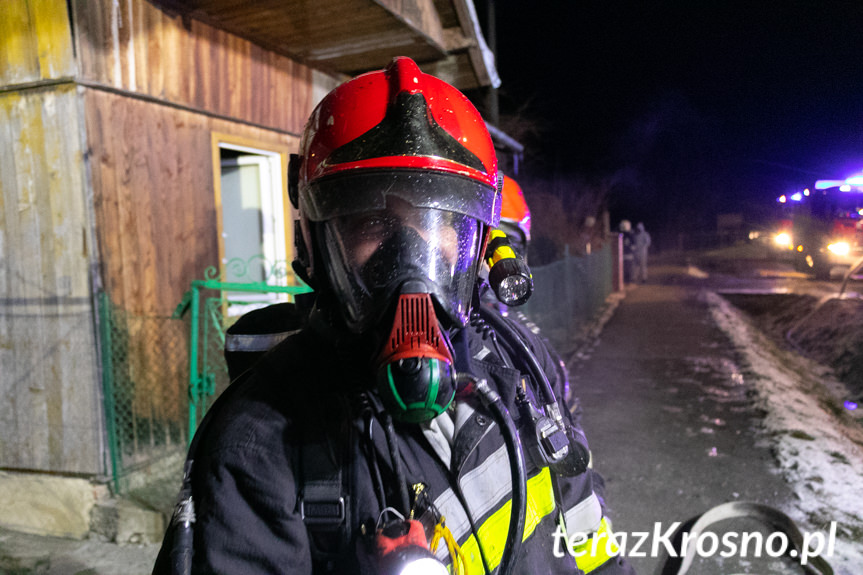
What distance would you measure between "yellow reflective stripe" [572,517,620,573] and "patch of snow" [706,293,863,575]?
8.35 feet

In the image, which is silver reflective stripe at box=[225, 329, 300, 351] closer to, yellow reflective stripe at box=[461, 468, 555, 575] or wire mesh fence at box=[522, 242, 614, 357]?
yellow reflective stripe at box=[461, 468, 555, 575]

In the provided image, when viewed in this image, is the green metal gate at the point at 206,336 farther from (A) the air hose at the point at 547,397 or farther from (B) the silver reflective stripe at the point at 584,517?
(B) the silver reflective stripe at the point at 584,517

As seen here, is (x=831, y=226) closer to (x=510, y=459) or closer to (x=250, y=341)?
(x=510, y=459)

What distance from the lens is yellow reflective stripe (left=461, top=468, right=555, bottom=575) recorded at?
4.50 ft

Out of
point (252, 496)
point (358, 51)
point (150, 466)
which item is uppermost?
point (358, 51)

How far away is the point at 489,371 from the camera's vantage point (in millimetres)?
1648

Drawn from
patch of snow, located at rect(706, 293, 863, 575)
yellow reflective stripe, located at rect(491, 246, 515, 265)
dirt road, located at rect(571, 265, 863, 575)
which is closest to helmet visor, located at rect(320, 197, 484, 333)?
yellow reflective stripe, located at rect(491, 246, 515, 265)

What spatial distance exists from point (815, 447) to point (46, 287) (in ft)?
21.2

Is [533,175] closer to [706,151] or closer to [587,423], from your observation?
[587,423]

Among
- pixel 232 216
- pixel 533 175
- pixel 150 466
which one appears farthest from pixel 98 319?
pixel 533 175

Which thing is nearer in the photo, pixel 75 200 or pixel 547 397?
pixel 547 397

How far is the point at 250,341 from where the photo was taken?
1700mm

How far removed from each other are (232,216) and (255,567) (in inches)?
213

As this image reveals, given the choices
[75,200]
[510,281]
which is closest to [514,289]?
[510,281]
